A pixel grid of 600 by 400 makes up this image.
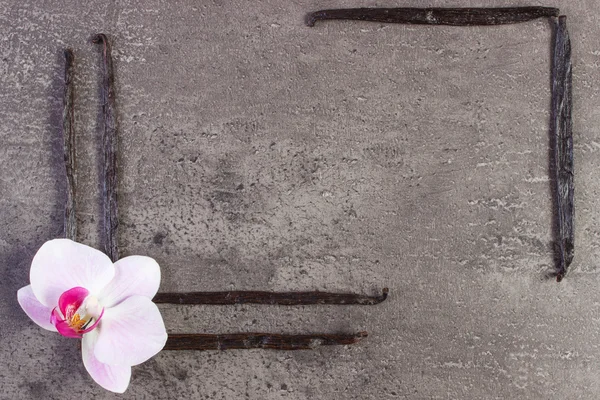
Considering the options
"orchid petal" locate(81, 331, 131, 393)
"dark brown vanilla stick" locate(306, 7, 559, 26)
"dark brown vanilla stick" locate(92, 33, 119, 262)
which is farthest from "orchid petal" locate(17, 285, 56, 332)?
"dark brown vanilla stick" locate(306, 7, 559, 26)

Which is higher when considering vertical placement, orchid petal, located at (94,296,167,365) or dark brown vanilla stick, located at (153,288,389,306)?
dark brown vanilla stick, located at (153,288,389,306)

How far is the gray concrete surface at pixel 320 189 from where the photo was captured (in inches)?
61.6

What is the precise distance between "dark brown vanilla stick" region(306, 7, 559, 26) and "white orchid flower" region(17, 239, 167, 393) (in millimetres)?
994

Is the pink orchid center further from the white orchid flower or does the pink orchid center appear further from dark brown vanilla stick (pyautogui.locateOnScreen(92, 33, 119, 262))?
dark brown vanilla stick (pyautogui.locateOnScreen(92, 33, 119, 262))

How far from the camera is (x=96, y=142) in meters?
1.56

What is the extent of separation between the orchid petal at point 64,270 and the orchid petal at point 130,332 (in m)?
0.09

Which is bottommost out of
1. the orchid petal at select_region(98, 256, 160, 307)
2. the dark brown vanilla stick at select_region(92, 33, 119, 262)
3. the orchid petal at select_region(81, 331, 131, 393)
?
the orchid petal at select_region(81, 331, 131, 393)

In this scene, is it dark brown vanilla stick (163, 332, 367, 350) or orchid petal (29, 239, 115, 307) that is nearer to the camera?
orchid petal (29, 239, 115, 307)

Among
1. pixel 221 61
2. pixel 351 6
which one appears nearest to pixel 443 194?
pixel 351 6

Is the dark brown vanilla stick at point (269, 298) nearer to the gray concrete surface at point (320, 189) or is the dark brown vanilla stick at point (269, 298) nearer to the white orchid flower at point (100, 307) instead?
the gray concrete surface at point (320, 189)

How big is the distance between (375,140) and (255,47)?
0.49 metres

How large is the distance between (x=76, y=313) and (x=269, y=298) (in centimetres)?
56

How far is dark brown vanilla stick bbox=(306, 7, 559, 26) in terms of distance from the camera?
1.56 meters

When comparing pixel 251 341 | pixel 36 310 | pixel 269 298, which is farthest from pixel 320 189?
pixel 36 310
